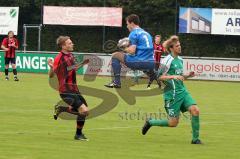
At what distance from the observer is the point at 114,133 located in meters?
15.2

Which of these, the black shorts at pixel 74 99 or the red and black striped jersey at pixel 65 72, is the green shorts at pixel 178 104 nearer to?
the black shorts at pixel 74 99

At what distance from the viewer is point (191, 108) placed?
44.9ft

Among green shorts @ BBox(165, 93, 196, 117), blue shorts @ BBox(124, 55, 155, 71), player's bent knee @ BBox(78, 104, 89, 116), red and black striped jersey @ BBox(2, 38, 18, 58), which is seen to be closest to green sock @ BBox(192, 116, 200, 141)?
green shorts @ BBox(165, 93, 196, 117)

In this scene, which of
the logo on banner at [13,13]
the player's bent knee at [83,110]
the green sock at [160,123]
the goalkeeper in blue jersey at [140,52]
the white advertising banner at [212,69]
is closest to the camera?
the player's bent knee at [83,110]

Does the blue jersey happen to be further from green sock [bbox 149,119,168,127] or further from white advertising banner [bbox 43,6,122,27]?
white advertising banner [bbox 43,6,122,27]

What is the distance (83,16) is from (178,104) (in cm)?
3132

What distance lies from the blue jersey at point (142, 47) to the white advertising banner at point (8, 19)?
27.1m

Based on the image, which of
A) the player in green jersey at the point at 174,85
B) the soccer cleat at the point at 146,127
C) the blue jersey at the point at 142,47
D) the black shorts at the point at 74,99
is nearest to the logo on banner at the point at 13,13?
the blue jersey at the point at 142,47

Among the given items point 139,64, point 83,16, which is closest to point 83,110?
point 139,64

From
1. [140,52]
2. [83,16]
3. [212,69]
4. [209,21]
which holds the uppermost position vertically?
[83,16]

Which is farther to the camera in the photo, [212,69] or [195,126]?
[212,69]

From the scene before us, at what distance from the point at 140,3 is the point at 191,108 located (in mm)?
32820

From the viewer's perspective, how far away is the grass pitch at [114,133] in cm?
1223

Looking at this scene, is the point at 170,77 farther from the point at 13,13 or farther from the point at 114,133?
the point at 13,13
